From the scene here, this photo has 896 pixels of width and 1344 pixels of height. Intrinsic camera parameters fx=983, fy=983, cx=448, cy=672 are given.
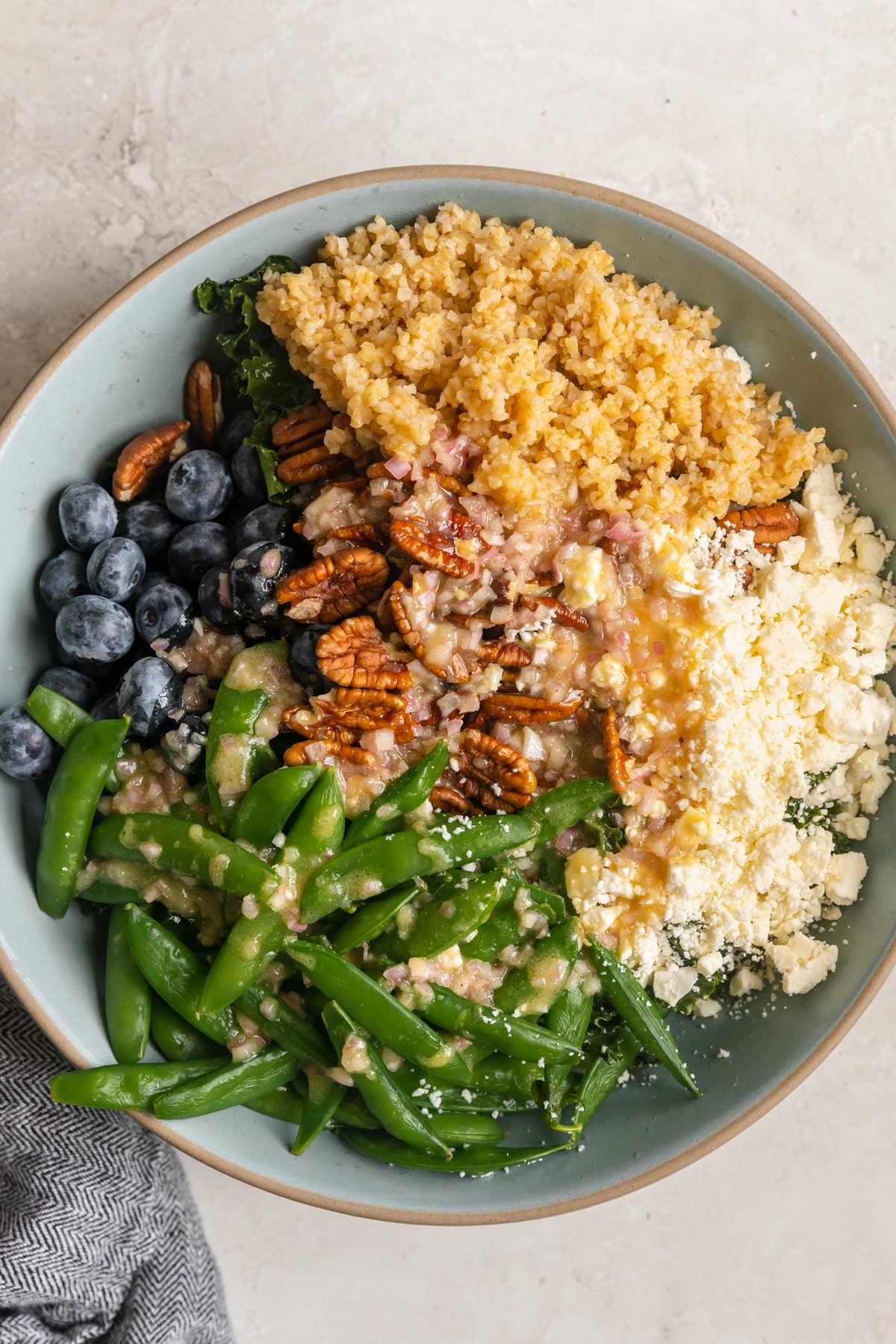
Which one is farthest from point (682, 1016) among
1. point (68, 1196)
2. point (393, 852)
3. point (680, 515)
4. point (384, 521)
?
point (68, 1196)

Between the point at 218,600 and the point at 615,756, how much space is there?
2.38 ft

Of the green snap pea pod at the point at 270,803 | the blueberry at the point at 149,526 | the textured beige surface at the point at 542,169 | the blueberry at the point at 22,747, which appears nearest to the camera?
the green snap pea pod at the point at 270,803

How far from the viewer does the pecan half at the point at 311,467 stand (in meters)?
1.72

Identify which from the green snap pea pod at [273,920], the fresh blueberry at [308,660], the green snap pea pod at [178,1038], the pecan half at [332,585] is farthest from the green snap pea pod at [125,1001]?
the pecan half at [332,585]

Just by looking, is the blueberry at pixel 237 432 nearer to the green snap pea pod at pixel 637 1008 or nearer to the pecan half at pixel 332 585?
the pecan half at pixel 332 585

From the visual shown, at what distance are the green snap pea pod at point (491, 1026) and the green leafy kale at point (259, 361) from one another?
891 mm

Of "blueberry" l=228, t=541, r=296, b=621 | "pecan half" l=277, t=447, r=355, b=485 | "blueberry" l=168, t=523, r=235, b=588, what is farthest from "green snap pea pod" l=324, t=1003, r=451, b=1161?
"pecan half" l=277, t=447, r=355, b=485

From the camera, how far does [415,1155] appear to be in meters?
1.71

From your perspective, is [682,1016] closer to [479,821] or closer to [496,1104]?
[496,1104]

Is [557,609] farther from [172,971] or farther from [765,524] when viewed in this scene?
[172,971]

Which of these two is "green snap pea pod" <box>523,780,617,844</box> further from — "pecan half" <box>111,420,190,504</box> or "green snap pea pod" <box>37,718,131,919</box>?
"pecan half" <box>111,420,190,504</box>

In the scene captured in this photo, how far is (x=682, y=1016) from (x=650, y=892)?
354mm

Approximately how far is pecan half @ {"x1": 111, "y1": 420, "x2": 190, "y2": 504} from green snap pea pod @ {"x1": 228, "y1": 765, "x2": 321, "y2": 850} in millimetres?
592

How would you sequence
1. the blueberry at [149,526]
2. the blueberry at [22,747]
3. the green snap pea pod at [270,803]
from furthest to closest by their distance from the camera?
the blueberry at [149,526] < the blueberry at [22,747] < the green snap pea pod at [270,803]
